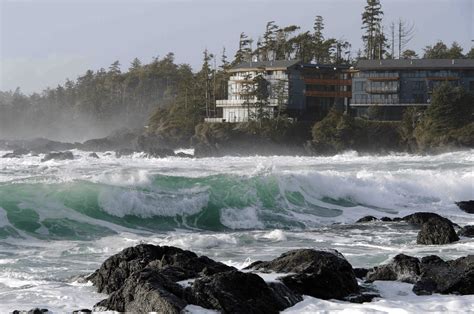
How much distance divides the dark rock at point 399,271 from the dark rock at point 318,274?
997mm

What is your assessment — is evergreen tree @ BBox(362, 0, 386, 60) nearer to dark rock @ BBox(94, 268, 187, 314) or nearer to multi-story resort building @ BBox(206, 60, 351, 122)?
multi-story resort building @ BBox(206, 60, 351, 122)

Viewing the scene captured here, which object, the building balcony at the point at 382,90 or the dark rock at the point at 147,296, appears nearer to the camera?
the dark rock at the point at 147,296

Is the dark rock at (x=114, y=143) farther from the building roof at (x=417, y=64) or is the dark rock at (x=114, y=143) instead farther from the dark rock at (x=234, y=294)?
the dark rock at (x=234, y=294)

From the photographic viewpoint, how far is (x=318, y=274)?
13125mm

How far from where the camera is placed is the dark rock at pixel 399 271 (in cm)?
1430

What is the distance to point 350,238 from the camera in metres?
22.4

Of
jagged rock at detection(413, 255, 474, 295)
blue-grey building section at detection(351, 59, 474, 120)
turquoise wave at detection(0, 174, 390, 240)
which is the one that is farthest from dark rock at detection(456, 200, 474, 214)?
blue-grey building section at detection(351, 59, 474, 120)

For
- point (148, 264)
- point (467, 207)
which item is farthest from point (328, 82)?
point (148, 264)

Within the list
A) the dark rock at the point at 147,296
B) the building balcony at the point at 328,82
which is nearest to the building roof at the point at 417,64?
the building balcony at the point at 328,82

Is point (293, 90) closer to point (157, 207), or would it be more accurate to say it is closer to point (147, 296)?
point (157, 207)

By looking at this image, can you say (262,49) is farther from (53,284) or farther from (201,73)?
(53,284)

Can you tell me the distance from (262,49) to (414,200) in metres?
58.4

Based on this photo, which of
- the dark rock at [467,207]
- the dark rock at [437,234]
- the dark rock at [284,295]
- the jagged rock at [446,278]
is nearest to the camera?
the dark rock at [284,295]

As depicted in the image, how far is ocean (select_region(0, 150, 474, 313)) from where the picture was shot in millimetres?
14547
